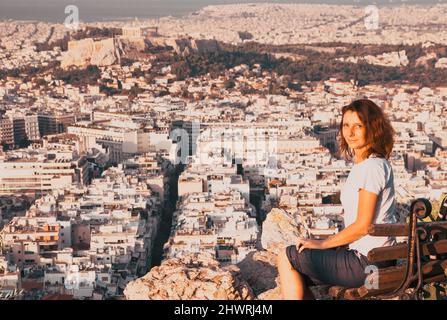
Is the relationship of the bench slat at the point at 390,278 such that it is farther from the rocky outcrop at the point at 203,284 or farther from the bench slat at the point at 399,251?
the rocky outcrop at the point at 203,284

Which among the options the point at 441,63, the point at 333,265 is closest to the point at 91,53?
the point at 441,63

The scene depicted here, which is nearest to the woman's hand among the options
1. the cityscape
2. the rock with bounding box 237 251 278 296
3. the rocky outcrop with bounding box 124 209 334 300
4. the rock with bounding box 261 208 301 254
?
the rocky outcrop with bounding box 124 209 334 300

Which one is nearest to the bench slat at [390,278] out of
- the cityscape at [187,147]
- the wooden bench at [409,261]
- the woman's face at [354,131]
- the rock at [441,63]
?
the wooden bench at [409,261]

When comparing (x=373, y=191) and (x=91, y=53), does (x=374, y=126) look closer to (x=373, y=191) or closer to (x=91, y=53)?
(x=373, y=191)

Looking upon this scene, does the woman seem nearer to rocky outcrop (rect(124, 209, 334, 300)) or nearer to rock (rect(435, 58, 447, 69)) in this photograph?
rocky outcrop (rect(124, 209, 334, 300))

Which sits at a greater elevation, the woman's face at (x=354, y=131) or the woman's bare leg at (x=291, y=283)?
the woman's face at (x=354, y=131)
